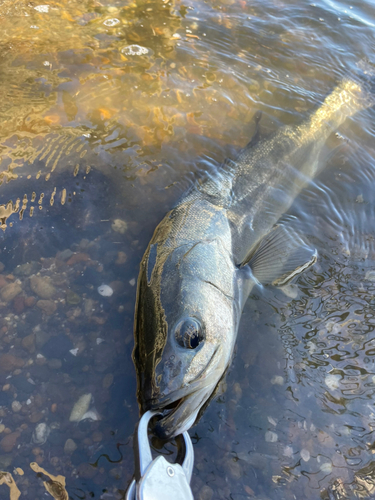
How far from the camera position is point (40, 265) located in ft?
10.8

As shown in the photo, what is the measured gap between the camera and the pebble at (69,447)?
8.06 feet

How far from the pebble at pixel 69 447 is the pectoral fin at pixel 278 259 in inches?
→ 75.2

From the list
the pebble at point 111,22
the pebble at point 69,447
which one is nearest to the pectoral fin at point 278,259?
the pebble at point 69,447

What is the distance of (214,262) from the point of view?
3.04 meters

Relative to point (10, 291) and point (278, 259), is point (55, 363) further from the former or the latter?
point (278, 259)

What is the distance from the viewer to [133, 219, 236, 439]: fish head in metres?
2.24

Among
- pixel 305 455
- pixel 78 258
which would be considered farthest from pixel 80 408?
pixel 305 455

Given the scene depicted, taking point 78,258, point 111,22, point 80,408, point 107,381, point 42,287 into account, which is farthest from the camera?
point 111,22

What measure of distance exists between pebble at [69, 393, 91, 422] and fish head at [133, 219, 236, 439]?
1.34 feet

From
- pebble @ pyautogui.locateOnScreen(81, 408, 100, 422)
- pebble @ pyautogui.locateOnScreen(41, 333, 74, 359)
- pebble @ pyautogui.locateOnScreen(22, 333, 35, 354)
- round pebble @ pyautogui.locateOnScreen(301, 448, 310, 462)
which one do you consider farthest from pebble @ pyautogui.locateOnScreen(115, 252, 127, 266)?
round pebble @ pyautogui.locateOnScreen(301, 448, 310, 462)

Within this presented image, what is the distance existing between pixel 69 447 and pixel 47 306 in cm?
109

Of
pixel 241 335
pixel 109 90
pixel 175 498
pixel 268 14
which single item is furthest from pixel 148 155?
pixel 268 14

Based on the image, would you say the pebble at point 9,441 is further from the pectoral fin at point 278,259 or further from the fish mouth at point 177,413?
the pectoral fin at point 278,259

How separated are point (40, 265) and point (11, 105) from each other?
2.35 m
